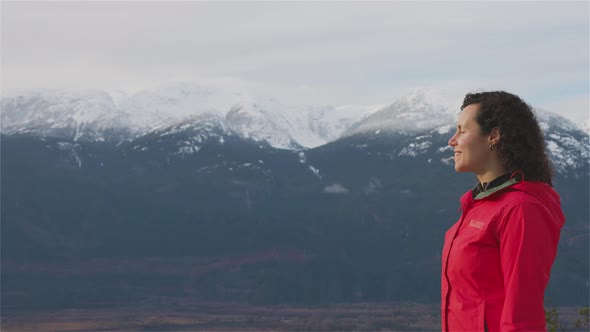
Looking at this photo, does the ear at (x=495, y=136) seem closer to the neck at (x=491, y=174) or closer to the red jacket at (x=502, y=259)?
the neck at (x=491, y=174)

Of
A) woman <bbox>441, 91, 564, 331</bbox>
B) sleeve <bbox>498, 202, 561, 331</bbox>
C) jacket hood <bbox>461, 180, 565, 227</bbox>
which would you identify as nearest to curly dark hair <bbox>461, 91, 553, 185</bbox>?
woman <bbox>441, 91, 564, 331</bbox>

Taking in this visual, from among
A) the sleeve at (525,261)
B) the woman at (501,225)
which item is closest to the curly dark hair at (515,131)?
the woman at (501,225)

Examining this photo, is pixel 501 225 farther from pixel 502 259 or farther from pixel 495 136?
pixel 495 136

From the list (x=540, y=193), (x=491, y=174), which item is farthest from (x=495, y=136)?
(x=540, y=193)

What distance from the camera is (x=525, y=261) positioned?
5621 millimetres

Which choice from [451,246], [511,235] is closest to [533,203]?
[511,235]

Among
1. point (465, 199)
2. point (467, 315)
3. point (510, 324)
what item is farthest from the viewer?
point (465, 199)

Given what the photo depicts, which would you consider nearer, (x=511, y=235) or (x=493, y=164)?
(x=511, y=235)

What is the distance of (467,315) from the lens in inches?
234

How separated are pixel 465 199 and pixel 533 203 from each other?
640 millimetres

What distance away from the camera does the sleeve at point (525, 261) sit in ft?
A: 18.3

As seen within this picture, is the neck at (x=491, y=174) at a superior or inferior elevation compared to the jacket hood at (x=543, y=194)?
superior

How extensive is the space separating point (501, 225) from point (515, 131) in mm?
608

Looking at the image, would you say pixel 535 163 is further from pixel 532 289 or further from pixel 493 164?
pixel 532 289
